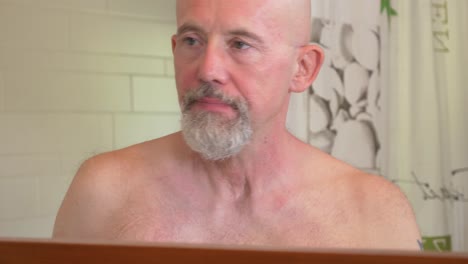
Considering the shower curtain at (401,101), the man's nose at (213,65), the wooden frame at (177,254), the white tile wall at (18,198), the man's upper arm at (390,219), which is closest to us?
the wooden frame at (177,254)

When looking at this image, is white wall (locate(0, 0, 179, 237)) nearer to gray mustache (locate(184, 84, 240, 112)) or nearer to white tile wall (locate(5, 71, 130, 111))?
white tile wall (locate(5, 71, 130, 111))

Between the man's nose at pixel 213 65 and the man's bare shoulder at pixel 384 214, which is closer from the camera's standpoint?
the man's nose at pixel 213 65

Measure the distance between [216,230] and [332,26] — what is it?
0.76m

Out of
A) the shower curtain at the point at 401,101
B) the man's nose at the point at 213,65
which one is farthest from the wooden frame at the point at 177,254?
the shower curtain at the point at 401,101

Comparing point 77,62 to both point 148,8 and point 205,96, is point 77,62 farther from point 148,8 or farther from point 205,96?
point 205,96

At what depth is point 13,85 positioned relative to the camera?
1.31 metres

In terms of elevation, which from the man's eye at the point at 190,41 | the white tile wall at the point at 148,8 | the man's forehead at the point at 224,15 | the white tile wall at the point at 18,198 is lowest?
the white tile wall at the point at 18,198

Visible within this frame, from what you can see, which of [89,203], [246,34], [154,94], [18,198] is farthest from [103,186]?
[154,94]

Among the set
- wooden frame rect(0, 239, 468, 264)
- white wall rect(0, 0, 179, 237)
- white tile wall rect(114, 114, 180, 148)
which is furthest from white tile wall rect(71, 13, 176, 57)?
wooden frame rect(0, 239, 468, 264)

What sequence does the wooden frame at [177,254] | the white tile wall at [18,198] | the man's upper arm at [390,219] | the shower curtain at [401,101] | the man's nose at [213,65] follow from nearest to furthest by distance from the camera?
the wooden frame at [177,254] < the man's nose at [213,65] < the man's upper arm at [390,219] < the white tile wall at [18,198] < the shower curtain at [401,101]

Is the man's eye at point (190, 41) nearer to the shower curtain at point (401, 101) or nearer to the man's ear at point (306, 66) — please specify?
the man's ear at point (306, 66)

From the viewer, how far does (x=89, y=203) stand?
0.81 m

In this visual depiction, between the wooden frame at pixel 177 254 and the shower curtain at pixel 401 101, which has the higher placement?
the shower curtain at pixel 401 101

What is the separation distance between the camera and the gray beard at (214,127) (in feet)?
2.40
